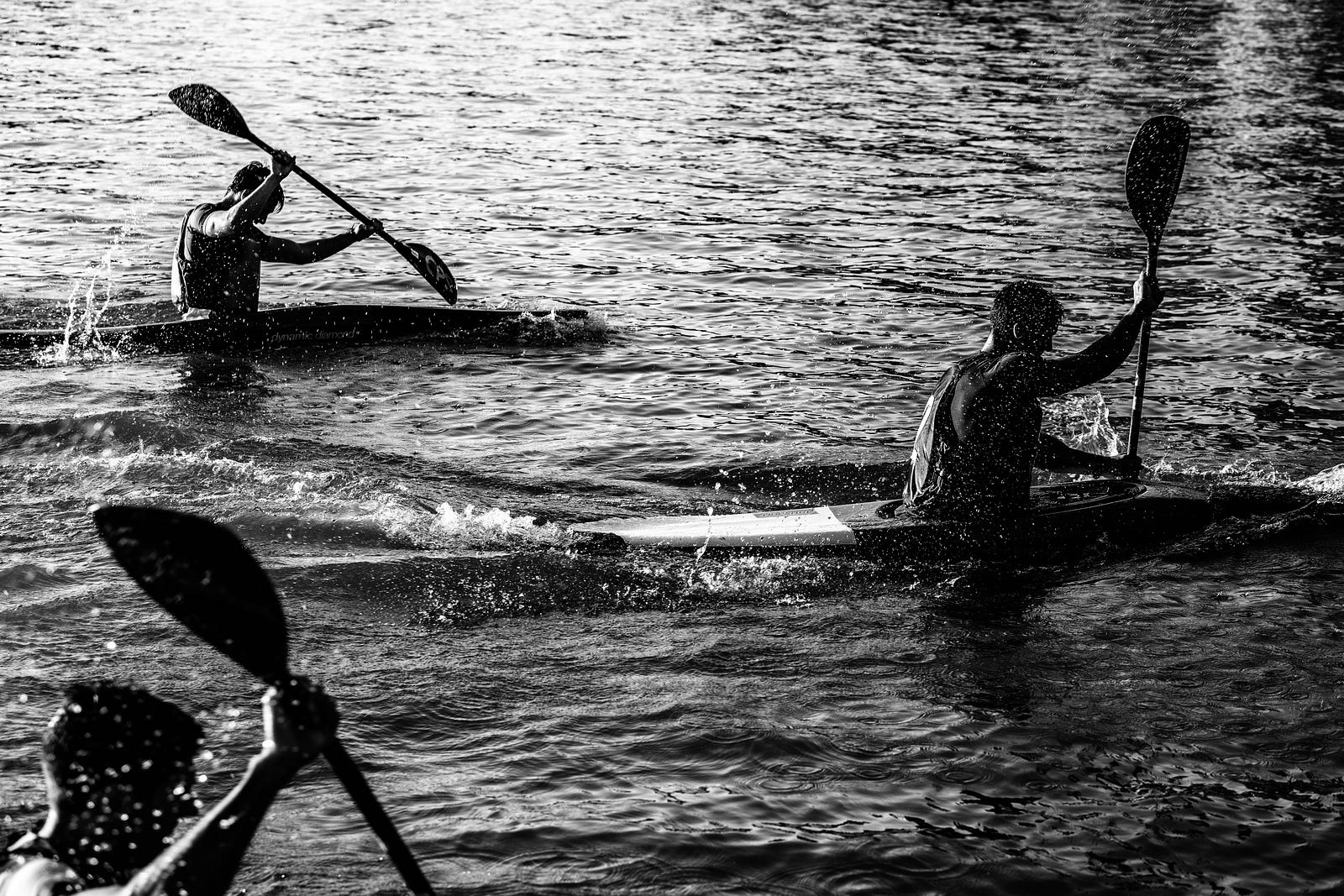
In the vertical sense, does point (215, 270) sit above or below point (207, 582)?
below

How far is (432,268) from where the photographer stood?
1211 cm

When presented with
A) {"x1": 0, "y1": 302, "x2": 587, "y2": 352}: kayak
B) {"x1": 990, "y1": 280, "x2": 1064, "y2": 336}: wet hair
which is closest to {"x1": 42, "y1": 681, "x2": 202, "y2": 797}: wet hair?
{"x1": 990, "y1": 280, "x2": 1064, "y2": 336}: wet hair

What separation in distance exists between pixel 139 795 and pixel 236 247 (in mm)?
9213

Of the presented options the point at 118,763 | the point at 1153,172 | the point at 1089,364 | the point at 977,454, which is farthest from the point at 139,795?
the point at 1153,172

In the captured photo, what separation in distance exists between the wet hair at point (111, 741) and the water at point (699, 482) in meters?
1.96

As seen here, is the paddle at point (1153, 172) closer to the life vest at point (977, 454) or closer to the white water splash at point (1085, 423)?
the white water splash at point (1085, 423)

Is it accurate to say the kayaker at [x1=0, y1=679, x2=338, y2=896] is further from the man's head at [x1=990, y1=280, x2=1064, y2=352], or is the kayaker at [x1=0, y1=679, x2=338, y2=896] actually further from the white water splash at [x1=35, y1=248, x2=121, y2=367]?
the white water splash at [x1=35, y1=248, x2=121, y2=367]

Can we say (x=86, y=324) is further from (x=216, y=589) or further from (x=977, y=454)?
(x=216, y=589)

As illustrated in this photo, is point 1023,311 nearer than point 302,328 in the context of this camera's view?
Yes

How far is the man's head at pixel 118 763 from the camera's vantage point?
3.32m

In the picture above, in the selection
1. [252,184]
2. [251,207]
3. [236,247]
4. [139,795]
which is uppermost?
[252,184]

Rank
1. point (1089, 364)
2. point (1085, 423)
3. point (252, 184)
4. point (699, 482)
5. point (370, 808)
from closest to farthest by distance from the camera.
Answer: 1. point (370, 808)
2. point (1089, 364)
3. point (699, 482)
4. point (1085, 423)
5. point (252, 184)

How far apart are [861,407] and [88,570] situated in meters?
6.18

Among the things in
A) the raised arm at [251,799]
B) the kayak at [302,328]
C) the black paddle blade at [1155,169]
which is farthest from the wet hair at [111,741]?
the kayak at [302,328]
